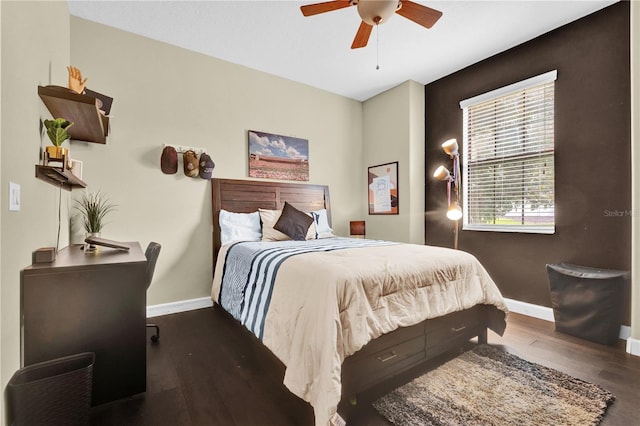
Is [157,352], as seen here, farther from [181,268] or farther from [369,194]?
[369,194]

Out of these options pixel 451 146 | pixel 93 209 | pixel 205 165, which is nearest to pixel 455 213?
pixel 451 146

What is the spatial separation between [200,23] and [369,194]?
10.4 ft

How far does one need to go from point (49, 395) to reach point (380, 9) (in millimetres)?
2689

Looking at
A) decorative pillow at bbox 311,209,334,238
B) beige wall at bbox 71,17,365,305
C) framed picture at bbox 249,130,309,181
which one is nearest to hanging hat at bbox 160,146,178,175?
beige wall at bbox 71,17,365,305

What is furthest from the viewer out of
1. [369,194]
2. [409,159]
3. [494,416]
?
[369,194]

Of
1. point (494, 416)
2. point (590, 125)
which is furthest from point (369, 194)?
point (494, 416)

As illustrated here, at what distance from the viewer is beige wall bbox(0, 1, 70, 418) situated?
46.2 inches

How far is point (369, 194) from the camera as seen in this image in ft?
15.4

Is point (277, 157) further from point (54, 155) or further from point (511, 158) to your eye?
point (511, 158)

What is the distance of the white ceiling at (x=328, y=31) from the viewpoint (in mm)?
2613

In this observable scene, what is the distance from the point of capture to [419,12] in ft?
6.43

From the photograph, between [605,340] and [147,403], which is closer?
[147,403]

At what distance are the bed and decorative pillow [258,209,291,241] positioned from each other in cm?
74

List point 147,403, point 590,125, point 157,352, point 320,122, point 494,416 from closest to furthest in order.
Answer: point 494,416 → point 147,403 → point 157,352 → point 590,125 → point 320,122
